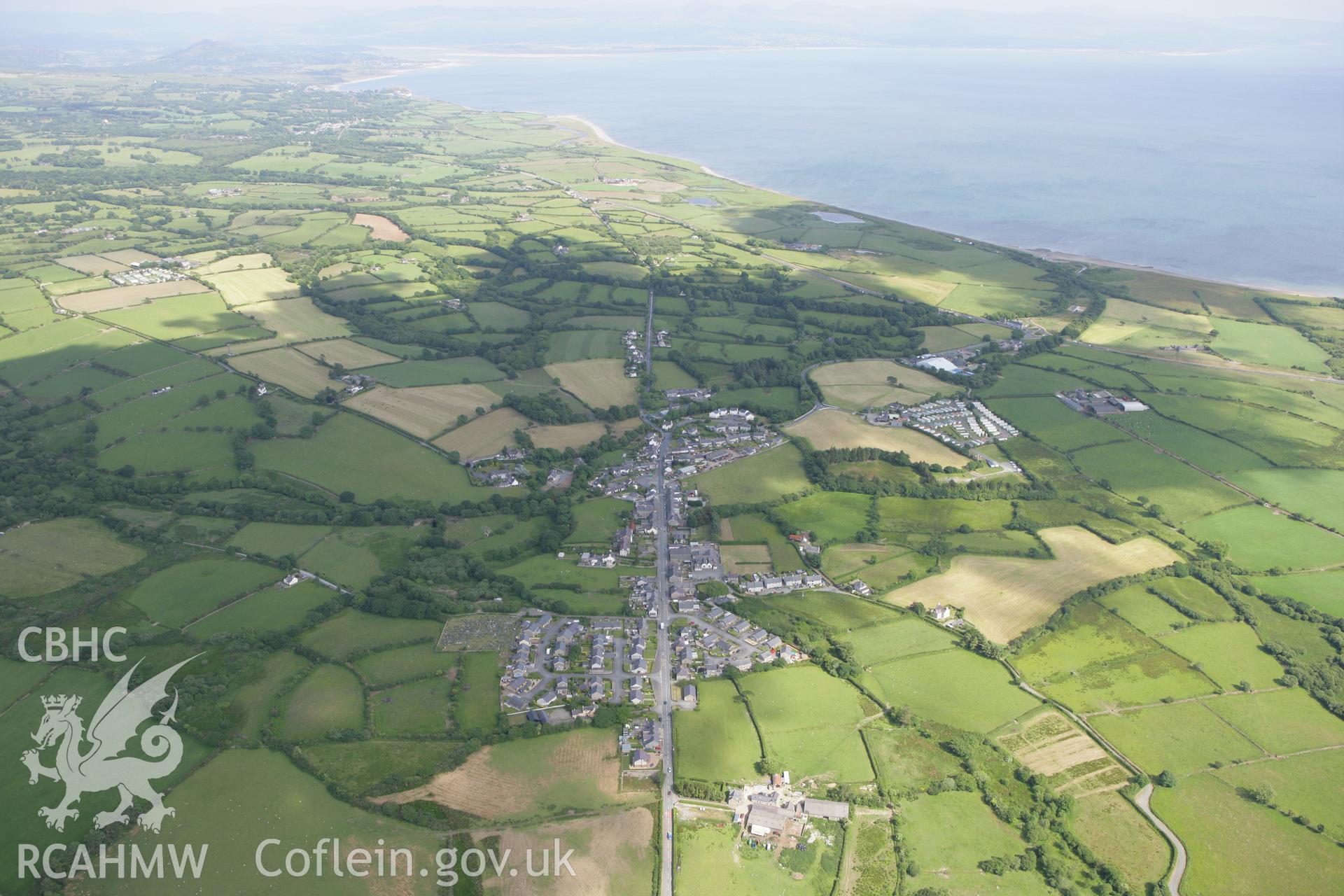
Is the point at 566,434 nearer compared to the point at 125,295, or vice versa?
the point at 566,434

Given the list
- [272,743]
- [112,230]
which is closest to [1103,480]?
[272,743]

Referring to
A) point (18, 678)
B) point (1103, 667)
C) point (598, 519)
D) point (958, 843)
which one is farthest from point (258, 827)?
point (1103, 667)

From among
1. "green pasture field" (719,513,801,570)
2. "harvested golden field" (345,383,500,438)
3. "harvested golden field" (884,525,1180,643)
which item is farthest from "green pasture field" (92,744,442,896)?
"harvested golden field" (345,383,500,438)

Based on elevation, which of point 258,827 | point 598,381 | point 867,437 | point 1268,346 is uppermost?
point 1268,346

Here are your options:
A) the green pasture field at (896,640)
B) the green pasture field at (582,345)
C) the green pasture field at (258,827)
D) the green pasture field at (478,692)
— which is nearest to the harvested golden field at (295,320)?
the green pasture field at (582,345)

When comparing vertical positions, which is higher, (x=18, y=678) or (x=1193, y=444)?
(x=1193, y=444)

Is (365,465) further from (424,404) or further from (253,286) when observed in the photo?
(253,286)

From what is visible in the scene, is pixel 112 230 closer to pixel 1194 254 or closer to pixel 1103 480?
pixel 1103 480

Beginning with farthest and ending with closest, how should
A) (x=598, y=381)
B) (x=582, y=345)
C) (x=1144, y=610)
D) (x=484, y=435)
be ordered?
(x=582, y=345)
(x=598, y=381)
(x=484, y=435)
(x=1144, y=610)

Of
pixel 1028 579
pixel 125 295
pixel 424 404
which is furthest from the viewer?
pixel 125 295
